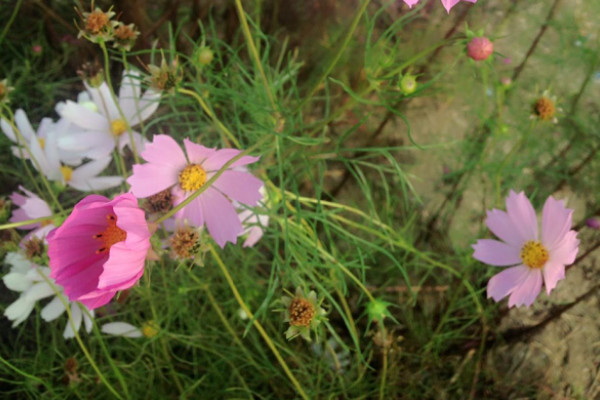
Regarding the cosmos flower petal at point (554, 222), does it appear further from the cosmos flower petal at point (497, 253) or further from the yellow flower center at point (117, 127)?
the yellow flower center at point (117, 127)

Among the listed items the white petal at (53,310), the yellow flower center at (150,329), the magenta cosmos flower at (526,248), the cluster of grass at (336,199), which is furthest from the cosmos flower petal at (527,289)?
the white petal at (53,310)

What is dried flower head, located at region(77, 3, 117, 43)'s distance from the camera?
0.59 m

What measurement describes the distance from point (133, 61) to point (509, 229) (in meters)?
0.89

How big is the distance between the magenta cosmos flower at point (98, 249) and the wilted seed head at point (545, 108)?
0.57 meters

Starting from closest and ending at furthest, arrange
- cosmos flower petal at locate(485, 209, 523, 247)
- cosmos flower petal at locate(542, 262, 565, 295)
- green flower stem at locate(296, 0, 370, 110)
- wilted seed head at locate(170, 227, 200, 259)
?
green flower stem at locate(296, 0, 370, 110), wilted seed head at locate(170, 227, 200, 259), cosmos flower petal at locate(542, 262, 565, 295), cosmos flower petal at locate(485, 209, 523, 247)

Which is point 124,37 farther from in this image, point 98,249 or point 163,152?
point 98,249

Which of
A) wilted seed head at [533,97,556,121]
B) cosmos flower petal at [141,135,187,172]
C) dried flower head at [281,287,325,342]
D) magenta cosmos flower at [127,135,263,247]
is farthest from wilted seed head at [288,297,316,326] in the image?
wilted seed head at [533,97,556,121]

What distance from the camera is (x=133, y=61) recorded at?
126cm

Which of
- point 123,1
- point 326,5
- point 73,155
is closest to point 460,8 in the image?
point 326,5

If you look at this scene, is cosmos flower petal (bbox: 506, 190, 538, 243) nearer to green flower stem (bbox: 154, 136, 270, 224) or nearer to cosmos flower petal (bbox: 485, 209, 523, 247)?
cosmos flower petal (bbox: 485, 209, 523, 247)

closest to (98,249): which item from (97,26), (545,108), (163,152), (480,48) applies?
(163,152)

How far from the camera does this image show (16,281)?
73 cm

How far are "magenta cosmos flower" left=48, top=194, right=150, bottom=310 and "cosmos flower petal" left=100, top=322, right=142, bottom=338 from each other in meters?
0.25

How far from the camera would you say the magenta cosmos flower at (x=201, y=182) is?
0.63m
